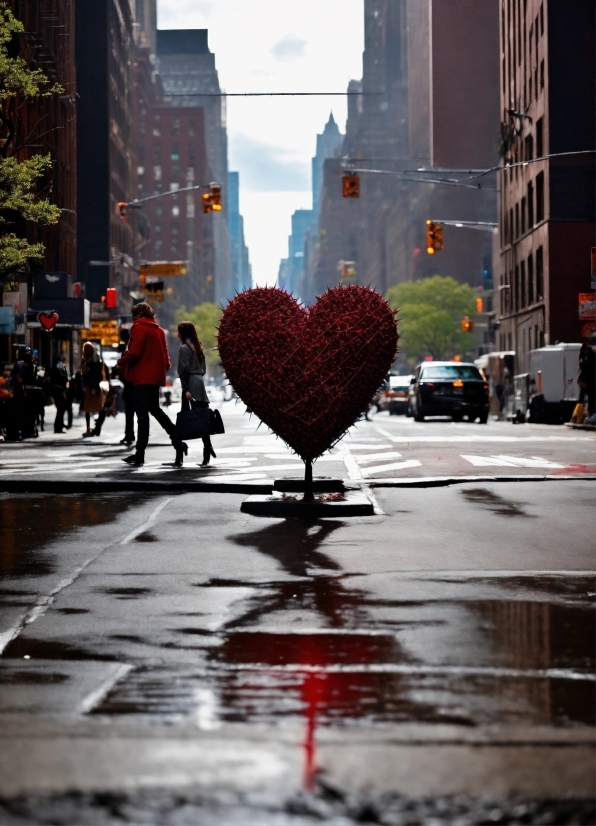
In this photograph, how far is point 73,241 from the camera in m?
76.4

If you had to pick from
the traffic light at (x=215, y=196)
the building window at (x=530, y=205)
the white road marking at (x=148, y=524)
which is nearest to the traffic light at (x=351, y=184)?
the traffic light at (x=215, y=196)

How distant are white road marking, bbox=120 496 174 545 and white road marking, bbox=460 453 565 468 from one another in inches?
252

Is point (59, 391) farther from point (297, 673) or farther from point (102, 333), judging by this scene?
point (102, 333)

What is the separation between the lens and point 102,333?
6862 centimetres

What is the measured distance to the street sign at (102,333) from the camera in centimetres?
6838

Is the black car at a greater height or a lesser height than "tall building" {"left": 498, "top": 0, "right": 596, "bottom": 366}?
lesser

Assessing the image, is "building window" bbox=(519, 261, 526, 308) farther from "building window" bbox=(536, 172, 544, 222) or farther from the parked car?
the parked car

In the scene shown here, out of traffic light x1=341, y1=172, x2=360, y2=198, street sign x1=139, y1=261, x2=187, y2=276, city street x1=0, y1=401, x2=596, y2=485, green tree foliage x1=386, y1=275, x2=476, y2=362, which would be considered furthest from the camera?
green tree foliage x1=386, y1=275, x2=476, y2=362

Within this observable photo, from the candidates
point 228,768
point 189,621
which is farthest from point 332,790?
point 189,621

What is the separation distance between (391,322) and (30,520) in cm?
363

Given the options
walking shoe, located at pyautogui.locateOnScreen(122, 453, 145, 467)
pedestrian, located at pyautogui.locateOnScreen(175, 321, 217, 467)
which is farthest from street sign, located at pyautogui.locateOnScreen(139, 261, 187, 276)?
walking shoe, located at pyautogui.locateOnScreen(122, 453, 145, 467)

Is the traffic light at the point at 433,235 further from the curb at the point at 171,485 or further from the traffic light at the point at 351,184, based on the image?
the curb at the point at 171,485

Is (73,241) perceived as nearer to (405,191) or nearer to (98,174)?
(98,174)

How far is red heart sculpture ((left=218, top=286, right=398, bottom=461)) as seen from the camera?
12.6 meters
